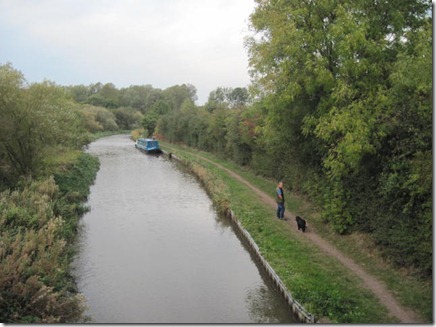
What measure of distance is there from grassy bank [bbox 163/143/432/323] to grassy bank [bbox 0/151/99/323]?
6.21 meters

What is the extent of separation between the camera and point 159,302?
12398mm

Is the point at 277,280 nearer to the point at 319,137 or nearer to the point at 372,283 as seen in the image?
the point at 372,283

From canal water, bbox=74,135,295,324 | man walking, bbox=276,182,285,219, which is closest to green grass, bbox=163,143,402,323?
man walking, bbox=276,182,285,219

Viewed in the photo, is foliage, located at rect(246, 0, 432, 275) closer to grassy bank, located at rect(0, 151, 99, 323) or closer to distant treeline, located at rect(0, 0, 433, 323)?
distant treeline, located at rect(0, 0, 433, 323)

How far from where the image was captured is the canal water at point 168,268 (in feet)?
38.8

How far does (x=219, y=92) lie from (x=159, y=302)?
349ft

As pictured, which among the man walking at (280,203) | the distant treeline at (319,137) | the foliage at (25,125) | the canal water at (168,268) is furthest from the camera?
the foliage at (25,125)

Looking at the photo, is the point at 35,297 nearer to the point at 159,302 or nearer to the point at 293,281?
the point at 159,302

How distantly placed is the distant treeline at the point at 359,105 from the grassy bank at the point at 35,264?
9.38 metres

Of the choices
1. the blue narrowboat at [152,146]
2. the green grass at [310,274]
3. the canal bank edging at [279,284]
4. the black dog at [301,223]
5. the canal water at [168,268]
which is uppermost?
the blue narrowboat at [152,146]

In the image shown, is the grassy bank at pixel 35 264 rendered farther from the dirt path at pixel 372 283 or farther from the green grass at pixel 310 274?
the dirt path at pixel 372 283

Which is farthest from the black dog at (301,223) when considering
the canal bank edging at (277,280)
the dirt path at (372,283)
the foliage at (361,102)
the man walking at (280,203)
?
the canal bank edging at (277,280)

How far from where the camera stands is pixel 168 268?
15172 mm

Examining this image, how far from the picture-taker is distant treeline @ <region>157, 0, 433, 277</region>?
11.9 meters
